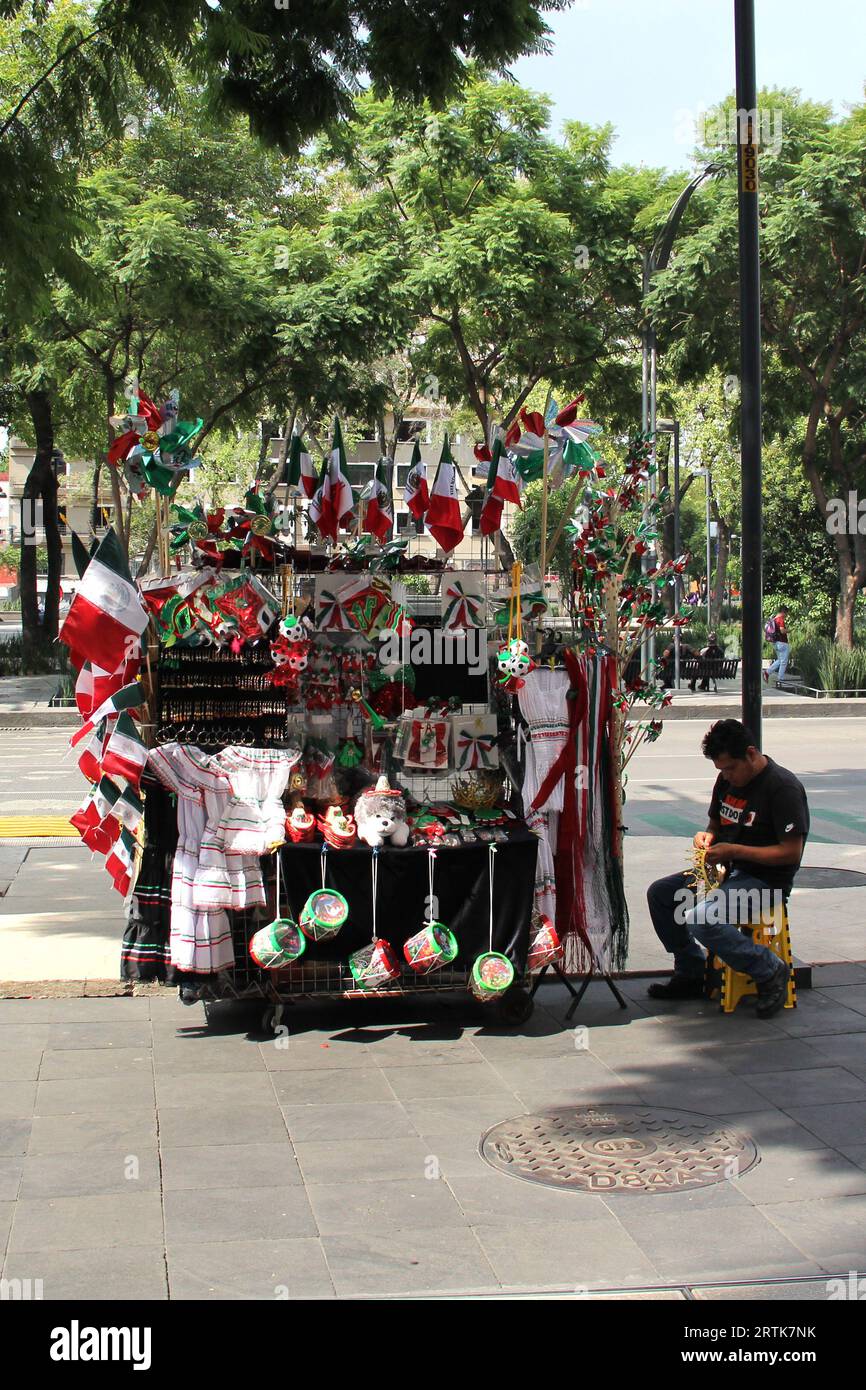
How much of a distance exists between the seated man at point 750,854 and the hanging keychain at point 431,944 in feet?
3.97

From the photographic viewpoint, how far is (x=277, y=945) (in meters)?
6.69

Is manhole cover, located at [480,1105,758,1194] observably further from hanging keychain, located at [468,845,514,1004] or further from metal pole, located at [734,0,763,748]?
metal pole, located at [734,0,763,748]

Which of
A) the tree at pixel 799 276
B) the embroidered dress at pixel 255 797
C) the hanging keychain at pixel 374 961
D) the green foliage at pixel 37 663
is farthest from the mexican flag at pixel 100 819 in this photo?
the green foliage at pixel 37 663

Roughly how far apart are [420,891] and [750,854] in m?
1.64

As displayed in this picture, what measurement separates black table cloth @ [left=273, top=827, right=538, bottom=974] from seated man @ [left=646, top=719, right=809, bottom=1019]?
2.88 ft

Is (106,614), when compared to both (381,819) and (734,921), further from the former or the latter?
(734,921)

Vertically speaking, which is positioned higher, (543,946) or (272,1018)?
(543,946)

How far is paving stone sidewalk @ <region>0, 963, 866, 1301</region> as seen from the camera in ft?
14.3

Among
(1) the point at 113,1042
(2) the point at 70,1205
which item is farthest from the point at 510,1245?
(1) the point at 113,1042

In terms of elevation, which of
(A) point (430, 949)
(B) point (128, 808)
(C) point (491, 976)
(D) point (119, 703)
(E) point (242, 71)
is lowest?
(C) point (491, 976)

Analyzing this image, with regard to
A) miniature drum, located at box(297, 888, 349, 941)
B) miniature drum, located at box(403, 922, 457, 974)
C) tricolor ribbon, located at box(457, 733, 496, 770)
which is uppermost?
A: tricolor ribbon, located at box(457, 733, 496, 770)

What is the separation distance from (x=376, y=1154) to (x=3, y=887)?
17.9 ft

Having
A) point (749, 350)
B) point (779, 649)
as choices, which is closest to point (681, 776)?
point (749, 350)

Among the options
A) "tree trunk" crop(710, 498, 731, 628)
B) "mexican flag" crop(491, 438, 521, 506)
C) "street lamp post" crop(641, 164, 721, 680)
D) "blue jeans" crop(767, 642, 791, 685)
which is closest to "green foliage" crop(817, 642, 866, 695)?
"blue jeans" crop(767, 642, 791, 685)
